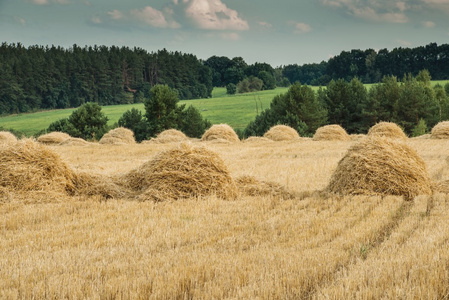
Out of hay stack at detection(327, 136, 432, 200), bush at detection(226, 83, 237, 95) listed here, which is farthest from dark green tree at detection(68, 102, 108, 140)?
bush at detection(226, 83, 237, 95)

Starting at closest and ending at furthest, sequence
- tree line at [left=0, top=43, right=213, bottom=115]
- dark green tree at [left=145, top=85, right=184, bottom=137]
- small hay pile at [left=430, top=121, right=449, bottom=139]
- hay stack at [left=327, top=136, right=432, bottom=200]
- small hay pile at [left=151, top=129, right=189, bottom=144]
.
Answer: hay stack at [left=327, top=136, right=432, bottom=200] → small hay pile at [left=430, top=121, right=449, bottom=139] → small hay pile at [left=151, top=129, right=189, bottom=144] → dark green tree at [left=145, top=85, right=184, bottom=137] → tree line at [left=0, top=43, right=213, bottom=115]

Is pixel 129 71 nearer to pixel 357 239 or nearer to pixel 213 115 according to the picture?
pixel 213 115

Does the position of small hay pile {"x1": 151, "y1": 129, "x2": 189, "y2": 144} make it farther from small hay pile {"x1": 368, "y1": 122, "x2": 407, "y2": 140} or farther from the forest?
the forest

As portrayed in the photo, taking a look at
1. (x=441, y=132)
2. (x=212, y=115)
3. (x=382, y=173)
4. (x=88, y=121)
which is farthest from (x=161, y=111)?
(x=382, y=173)

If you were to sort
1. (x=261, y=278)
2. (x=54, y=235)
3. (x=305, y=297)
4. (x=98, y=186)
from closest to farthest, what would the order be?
(x=305, y=297) < (x=261, y=278) < (x=54, y=235) < (x=98, y=186)

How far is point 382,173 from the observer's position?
9961mm

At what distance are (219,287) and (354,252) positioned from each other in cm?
202

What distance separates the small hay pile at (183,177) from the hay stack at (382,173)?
2.49 meters

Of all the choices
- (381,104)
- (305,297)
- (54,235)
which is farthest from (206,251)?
(381,104)

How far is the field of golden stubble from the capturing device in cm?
449

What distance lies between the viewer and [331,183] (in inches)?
409

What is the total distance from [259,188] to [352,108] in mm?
48149

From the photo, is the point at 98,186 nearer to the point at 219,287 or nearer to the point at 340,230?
the point at 340,230

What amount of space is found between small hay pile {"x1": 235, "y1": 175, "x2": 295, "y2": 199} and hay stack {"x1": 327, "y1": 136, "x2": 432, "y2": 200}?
1062 mm
